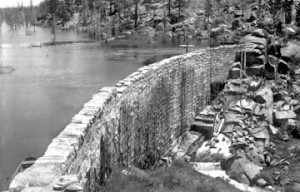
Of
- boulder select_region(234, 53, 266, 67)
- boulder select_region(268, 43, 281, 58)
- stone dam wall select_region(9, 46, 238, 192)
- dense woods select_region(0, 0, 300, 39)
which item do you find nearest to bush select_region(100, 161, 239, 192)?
stone dam wall select_region(9, 46, 238, 192)

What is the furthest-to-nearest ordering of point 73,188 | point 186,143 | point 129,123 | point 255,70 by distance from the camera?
point 255,70 → point 186,143 → point 129,123 → point 73,188

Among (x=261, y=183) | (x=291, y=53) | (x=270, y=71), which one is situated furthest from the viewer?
(x=291, y=53)

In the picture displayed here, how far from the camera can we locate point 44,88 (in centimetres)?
3003

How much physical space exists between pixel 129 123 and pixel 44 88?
1818cm

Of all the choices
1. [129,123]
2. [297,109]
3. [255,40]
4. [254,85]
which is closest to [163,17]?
[255,40]

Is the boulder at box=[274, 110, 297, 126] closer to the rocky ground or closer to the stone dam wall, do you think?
the rocky ground

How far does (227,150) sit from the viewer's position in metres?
19.7

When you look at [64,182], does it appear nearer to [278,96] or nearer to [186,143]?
[186,143]

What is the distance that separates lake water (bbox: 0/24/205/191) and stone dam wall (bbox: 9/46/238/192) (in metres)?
6.29

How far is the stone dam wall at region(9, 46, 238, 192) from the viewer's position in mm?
7309

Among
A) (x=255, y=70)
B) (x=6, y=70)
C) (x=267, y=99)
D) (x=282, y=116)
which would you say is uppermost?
(x=255, y=70)

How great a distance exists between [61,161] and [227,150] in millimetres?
13916

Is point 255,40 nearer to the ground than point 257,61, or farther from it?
farther from it

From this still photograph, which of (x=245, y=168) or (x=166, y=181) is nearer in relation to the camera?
(x=166, y=181)
